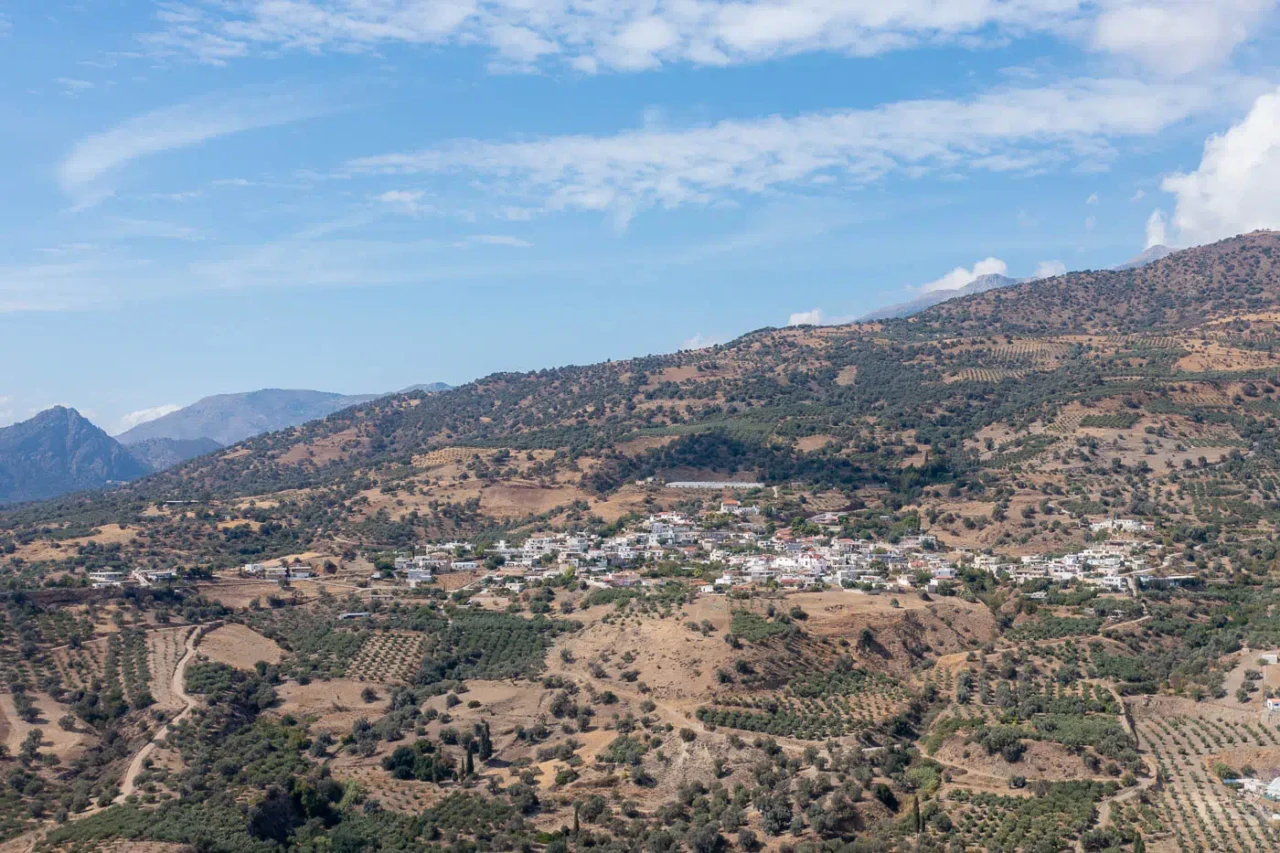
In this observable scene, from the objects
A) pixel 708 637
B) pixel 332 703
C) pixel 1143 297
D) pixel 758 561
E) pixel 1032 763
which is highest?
pixel 1143 297

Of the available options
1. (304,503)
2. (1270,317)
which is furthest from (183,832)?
(1270,317)

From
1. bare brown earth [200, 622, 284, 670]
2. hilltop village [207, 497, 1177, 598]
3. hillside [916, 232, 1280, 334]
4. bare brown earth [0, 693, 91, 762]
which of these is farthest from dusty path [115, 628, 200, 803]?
hillside [916, 232, 1280, 334]

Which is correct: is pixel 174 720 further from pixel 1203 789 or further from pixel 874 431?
pixel 874 431

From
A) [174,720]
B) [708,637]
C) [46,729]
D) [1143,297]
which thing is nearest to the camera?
[46,729]

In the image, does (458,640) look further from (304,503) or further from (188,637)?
(304,503)

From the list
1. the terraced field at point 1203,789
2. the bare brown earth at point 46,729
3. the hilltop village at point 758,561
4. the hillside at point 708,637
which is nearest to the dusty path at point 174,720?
the hillside at point 708,637

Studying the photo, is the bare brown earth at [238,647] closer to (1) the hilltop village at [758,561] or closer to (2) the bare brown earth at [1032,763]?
(1) the hilltop village at [758,561]

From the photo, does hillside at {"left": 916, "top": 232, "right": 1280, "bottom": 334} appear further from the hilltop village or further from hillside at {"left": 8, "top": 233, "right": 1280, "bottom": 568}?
the hilltop village

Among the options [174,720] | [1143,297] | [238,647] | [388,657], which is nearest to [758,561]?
[388,657]
